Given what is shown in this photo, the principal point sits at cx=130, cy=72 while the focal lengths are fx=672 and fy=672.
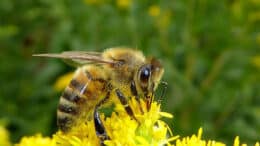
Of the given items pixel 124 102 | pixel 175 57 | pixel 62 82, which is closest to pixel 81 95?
pixel 124 102

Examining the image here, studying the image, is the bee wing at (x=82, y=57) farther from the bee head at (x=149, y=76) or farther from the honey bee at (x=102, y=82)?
the bee head at (x=149, y=76)

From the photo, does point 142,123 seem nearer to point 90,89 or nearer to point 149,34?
point 90,89

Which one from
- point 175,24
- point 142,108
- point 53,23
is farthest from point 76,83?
point 53,23

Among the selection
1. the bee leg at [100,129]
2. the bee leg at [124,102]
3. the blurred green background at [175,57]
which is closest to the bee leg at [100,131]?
the bee leg at [100,129]

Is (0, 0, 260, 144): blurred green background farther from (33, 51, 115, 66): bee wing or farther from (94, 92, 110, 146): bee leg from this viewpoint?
(94, 92, 110, 146): bee leg

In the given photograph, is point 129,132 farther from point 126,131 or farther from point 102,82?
point 102,82

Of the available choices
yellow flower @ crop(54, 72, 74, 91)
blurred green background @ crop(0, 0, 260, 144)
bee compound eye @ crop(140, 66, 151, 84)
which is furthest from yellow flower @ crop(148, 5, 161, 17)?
bee compound eye @ crop(140, 66, 151, 84)
